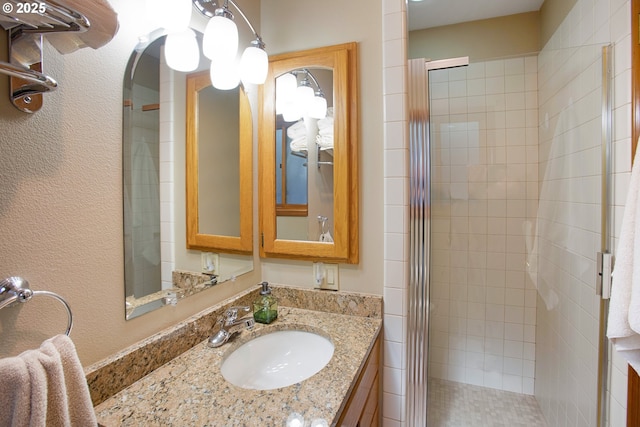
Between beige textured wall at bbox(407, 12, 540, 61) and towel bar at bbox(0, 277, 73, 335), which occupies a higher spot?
beige textured wall at bbox(407, 12, 540, 61)

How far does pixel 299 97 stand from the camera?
129 cm

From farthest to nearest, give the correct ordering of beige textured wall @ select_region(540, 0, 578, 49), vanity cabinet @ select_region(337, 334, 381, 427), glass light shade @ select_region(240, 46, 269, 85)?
beige textured wall @ select_region(540, 0, 578, 49) → glass light shade @ select_region(240, 46, 269, 85) → vanity cabinet @ select_region(337, 334, 381, 427)

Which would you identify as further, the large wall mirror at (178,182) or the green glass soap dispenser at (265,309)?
the green glass soap dispenser at (265,309)

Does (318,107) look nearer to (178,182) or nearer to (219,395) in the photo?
(178,182)

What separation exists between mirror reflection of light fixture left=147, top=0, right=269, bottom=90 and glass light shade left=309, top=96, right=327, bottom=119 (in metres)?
0.24

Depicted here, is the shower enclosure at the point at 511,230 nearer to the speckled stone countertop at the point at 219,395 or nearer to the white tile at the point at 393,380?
the white tile at the point at 393,380

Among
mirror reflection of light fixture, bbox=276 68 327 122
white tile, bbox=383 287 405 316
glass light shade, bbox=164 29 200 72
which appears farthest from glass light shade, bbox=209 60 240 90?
white tile, bbox=383 287 405 316

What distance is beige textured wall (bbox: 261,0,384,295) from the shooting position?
1.19 m

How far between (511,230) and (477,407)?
116 centimetres

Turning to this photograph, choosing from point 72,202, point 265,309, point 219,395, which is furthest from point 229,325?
point 72,202

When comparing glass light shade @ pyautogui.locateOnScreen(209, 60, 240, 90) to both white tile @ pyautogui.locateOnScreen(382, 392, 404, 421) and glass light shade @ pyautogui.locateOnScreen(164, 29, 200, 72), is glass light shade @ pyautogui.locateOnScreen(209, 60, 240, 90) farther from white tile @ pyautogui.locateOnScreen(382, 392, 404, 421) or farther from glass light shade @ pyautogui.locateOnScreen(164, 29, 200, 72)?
white tile @ pyautogui.locateOnScreen(382, 392, 404, 421)

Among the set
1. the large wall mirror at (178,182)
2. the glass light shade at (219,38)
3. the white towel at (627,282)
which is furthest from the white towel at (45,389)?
the white towel at (627,282)

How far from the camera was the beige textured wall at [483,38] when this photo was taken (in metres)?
1.94

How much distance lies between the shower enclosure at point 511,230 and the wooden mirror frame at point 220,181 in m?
0.93
